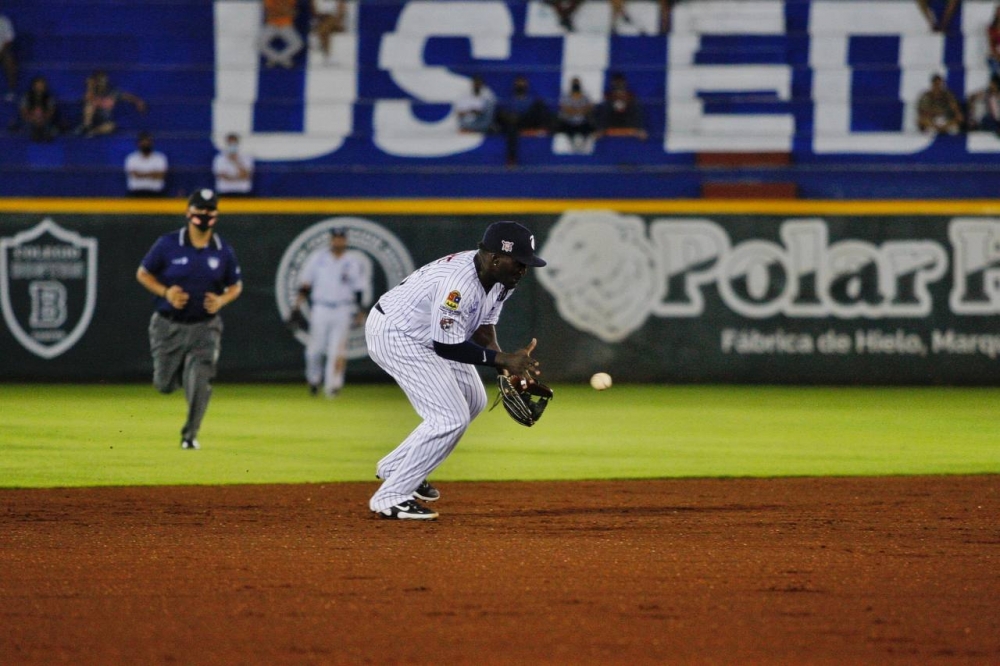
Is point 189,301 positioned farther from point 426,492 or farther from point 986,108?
point 986,108

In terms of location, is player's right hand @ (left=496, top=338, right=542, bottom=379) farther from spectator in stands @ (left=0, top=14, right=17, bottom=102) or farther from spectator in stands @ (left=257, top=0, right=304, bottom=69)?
spectator in stands @ (left=0, top=14, right=17, bottom=102)

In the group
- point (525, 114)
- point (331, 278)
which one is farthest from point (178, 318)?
point (525, 114)

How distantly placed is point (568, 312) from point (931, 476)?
8877 millimetres

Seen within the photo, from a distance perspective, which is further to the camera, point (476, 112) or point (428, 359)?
point (476, 112)

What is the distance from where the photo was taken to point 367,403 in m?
17.5

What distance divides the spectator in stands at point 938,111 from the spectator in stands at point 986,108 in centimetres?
20

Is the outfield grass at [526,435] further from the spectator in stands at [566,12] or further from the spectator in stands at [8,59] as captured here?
the spectator in stands at [566,12]

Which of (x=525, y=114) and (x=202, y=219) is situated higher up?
(x=525, y=114)

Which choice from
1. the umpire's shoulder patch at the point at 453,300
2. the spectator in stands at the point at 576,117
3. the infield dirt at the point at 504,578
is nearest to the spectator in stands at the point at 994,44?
the spectator in stands at the point at 576,117

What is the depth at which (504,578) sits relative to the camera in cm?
684

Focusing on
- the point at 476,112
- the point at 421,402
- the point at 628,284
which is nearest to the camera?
the point at 421,402

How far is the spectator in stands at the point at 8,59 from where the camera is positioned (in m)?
24.3

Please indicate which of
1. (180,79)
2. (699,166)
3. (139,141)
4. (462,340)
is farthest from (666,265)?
(462,340)

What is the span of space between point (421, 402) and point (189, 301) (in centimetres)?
420
